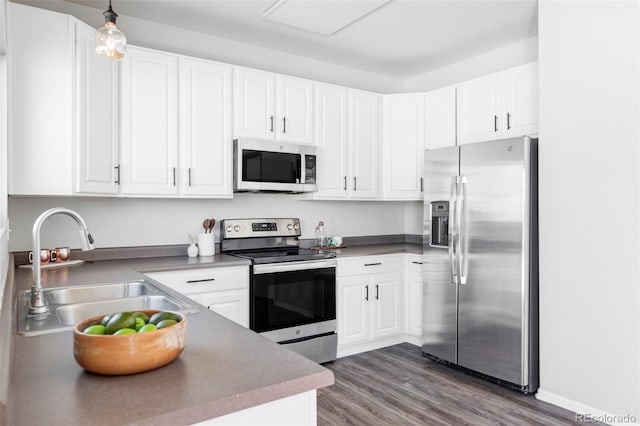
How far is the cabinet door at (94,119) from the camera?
2592 millimetres

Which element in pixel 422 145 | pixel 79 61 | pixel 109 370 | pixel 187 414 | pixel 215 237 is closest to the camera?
pixel 187 414

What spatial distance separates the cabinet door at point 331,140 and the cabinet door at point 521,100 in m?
1.32

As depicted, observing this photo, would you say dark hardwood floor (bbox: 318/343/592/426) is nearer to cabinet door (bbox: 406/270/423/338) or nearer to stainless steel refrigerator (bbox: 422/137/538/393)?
stainless steel refrigerator (bbox: 422/137/538/393)

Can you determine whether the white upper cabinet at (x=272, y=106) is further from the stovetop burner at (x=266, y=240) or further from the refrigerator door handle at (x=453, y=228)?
the refrigerator door handle at (x=453, y=228)

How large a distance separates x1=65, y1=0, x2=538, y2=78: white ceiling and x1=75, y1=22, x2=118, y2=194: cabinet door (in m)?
0.58

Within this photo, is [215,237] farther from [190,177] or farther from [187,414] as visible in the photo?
[187,414]

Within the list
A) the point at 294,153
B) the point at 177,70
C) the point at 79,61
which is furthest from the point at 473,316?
the point at 79,61

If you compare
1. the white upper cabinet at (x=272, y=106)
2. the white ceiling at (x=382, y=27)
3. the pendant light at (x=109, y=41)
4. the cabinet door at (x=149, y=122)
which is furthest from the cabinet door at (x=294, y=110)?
the pendant light at (x=109, y=41)

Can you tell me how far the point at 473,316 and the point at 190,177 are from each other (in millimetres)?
2213

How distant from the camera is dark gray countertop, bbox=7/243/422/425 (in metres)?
0.79

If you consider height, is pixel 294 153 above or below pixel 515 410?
above

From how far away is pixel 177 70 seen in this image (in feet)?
10.2

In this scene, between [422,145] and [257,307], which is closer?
[257,307]

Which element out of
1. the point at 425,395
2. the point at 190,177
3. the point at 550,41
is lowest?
the point at 425,395
